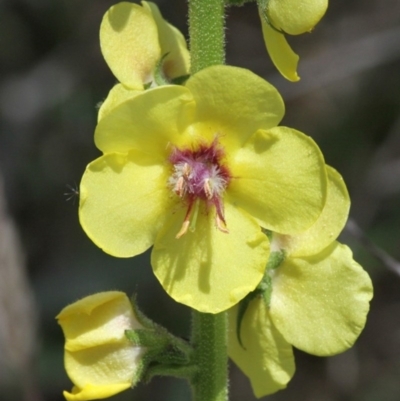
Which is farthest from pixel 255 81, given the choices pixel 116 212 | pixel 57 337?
pixel 57 337

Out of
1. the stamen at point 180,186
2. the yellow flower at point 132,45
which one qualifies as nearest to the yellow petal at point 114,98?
the yellow flower at point 132,45

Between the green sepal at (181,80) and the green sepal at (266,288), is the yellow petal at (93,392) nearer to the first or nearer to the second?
the green sepal at (266,288)

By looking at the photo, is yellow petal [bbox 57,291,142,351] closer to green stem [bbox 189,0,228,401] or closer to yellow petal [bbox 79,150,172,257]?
green stem [bbox 189,0,228,401]

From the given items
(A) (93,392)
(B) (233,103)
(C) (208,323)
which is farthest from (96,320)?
(B) (233,103)

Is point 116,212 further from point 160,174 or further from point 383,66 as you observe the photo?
point 383,66

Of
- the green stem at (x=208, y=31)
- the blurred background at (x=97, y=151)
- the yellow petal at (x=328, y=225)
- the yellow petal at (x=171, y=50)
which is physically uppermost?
the green stem at (x=208, y=31)

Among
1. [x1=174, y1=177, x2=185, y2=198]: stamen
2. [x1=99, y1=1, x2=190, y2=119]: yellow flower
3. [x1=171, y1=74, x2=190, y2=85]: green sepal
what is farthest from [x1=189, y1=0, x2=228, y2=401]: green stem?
[x1=174, y1=177, x2=185, y2=198]: stamen
